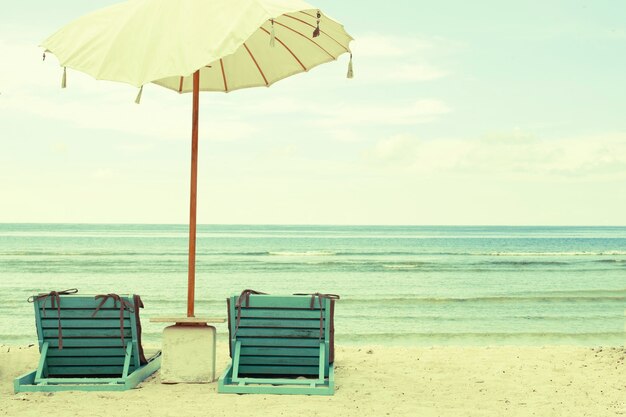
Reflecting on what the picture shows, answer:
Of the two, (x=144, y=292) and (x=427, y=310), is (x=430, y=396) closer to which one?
(x=427, y=310)

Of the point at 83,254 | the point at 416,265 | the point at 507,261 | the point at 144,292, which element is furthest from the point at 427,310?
the point at 83,254

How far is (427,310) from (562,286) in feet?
32.1

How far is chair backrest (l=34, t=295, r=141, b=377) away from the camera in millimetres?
6320

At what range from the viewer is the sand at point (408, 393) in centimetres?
572

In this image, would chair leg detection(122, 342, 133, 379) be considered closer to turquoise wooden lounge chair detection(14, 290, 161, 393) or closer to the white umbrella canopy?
turquoise wooden lounge chair detection(14, 290, 161, 393)

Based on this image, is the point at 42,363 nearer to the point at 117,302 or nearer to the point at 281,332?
the point at 117,302

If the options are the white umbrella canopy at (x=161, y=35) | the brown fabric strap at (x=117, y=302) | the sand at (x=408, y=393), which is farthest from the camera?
the brown fabric strap at (x=117, y=302)

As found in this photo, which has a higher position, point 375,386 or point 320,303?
point 320,303

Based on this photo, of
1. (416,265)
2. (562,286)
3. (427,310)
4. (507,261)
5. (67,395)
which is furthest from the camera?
(507,261)

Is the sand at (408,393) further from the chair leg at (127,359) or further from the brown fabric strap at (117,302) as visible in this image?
the brown fabric strap at (117,302)

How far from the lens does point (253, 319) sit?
636 centimetres

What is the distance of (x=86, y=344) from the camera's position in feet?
21.2

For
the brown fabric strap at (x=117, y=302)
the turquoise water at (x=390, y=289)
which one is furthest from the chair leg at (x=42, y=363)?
the turquoise water at (x=390, y=289)

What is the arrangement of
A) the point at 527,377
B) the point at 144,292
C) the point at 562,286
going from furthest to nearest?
the point at 562,286
the point at 144,292
the point at 527,377
